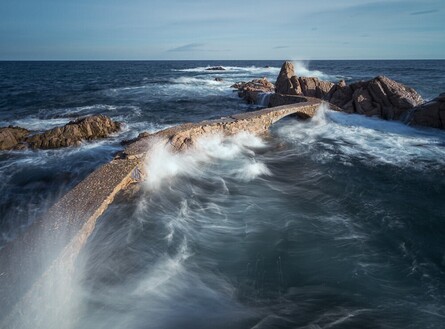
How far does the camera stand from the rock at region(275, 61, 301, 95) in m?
22.5

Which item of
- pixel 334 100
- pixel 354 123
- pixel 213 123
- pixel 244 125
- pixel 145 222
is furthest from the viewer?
pixel 334 100

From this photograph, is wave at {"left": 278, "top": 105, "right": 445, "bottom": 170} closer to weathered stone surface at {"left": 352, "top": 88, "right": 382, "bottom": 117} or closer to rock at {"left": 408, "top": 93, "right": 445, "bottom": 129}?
rock at {"left": 408, "top": 93, "right": 445, "bottom": 129}

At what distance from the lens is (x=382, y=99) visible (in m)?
17.5

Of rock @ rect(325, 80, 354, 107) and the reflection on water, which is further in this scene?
rock @ rect(325, 80, 354, 107)

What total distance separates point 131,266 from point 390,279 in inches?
178

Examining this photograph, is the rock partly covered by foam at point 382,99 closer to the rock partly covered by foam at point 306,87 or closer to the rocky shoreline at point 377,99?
the rocky shoreline at point 377,99

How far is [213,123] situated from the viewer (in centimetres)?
1174

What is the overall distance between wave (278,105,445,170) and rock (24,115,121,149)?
8.90 meters

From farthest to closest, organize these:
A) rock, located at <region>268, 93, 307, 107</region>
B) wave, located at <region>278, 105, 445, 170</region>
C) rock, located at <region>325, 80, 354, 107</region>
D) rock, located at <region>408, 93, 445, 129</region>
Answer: rock, located at <region>325, 80, 354, 107</region>, rock, located at <region>268, 93, 307, 107</region>, rock, located at <region>408, 93, 445, 129</region>, wave, located at <region>278, 105, 445, 170</region>

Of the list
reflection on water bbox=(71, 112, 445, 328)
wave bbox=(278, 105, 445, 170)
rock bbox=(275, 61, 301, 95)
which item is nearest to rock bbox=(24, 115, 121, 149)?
reflection on water bbox=(71, 112, 445, 328)

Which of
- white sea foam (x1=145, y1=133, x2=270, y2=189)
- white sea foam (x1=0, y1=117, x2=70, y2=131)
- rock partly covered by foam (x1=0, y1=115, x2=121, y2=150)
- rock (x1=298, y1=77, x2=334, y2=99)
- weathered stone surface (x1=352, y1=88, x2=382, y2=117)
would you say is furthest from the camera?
rock (x1=298, y1=77, x2=334, y2=99)

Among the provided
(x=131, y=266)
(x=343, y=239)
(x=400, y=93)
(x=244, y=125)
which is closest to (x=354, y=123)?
(x=400, y=93)

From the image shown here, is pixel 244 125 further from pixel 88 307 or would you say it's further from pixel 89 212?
pixel 88 307

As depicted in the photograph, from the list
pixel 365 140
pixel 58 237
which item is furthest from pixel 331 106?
pixel 58 237
